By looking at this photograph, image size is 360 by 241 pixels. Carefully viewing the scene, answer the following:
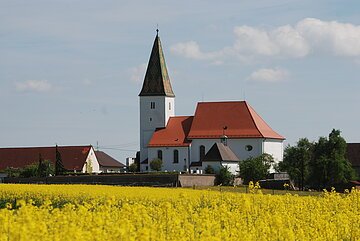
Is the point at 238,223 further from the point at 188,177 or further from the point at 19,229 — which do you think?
the point at 188,177

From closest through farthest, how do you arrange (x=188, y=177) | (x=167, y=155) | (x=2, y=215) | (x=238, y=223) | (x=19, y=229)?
(x=19, y=229) → (x=2, y=215) → (x=238, y=223) → (x=188, y=177) → (x=167, y=155)

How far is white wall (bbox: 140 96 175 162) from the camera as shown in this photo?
3974 inches

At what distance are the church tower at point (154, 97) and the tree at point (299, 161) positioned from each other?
1958cm

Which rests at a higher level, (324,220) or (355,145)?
(355,145)

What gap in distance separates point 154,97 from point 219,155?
16.5 m

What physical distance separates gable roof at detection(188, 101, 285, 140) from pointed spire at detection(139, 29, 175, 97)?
15.7 feet

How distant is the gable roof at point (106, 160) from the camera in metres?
117

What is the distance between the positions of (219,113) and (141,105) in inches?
369

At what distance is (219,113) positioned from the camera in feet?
328

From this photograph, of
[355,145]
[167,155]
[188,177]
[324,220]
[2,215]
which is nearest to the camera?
[2,215]

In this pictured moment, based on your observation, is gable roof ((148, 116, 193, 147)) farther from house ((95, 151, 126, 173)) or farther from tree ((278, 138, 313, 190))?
house ((95, 151, 126, 173))

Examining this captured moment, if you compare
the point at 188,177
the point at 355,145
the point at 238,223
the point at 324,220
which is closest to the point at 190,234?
the point at 238,223

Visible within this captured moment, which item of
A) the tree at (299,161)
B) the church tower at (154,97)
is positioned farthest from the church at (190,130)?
the tree at (299,161)

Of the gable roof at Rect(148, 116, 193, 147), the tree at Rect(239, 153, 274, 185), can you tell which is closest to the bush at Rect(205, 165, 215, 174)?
the tree at Rect(239, 153, 274, 185)
